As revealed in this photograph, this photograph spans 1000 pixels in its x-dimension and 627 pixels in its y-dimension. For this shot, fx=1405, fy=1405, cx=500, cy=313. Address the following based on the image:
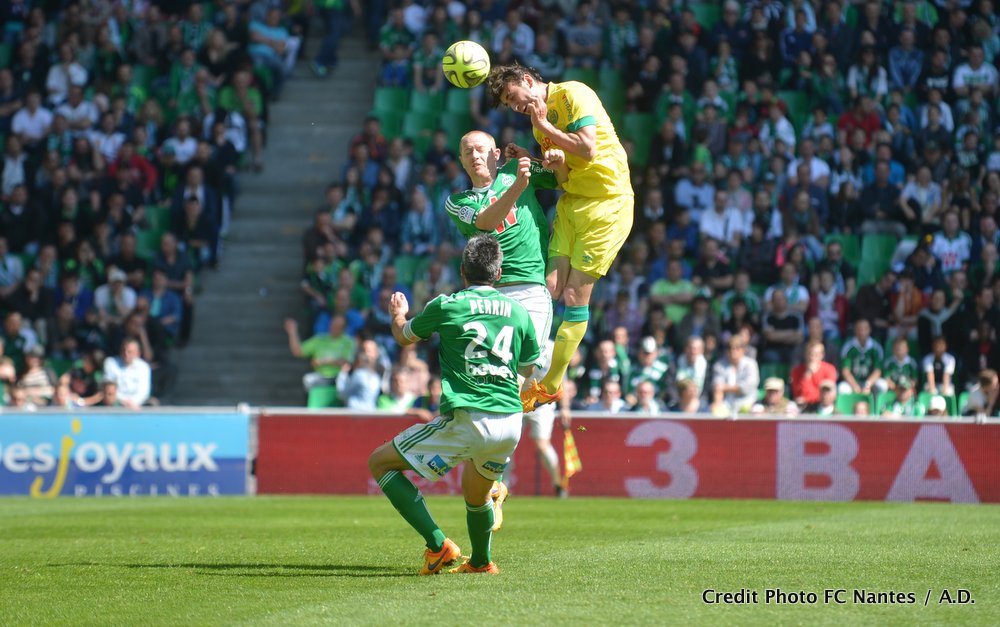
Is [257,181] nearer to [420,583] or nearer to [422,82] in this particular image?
[422,82]

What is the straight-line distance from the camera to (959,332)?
60.8 ft

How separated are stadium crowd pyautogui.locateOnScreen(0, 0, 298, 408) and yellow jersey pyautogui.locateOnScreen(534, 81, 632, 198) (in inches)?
399

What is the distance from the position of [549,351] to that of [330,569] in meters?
2.87

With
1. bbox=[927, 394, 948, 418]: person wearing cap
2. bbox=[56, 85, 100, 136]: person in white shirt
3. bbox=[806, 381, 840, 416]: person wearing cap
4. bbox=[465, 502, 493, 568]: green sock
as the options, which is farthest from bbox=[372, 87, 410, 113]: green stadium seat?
bbox=[465, 502, 493, 568]: green sock

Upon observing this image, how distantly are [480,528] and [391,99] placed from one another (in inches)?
606

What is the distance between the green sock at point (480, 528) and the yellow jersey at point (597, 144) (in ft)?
8.53

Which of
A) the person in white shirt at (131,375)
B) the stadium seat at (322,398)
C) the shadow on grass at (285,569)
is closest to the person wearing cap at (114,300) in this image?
the person in white shirt at (131,375)

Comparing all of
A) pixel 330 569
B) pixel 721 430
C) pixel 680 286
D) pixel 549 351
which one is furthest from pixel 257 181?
pixel 330 569

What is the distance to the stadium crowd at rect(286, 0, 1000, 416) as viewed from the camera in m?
18.1

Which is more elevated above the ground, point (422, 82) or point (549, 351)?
point (422, 82)

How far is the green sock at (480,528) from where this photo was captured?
27.2 feet

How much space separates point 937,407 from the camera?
1706cm

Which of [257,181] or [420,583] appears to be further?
[257,181]

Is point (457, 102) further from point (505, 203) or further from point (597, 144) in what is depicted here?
point (505, 203)
